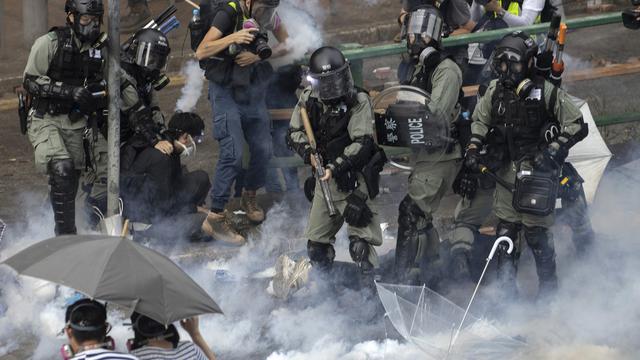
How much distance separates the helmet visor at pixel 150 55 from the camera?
8555 mm

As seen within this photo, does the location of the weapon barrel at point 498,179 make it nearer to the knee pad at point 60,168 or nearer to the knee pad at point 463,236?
the knee pad at point 463,236

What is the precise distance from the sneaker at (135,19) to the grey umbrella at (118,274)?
1007cm

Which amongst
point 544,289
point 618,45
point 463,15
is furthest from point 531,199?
point 618,45

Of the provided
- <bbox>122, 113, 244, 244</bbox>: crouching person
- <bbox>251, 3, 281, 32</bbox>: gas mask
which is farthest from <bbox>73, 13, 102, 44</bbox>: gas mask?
<bbox>251, 3, 281, 32</bbox>: gas mask

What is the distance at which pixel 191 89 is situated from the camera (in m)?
12.0

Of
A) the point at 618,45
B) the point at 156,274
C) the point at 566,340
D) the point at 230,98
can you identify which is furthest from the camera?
the point at 618,45

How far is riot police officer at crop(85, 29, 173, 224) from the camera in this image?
8.58 meters

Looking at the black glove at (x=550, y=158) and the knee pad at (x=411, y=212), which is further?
the knee pad at (x=411, y=212)

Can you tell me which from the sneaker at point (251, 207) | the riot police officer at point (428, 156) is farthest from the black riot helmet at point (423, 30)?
the sneaker at point (251, 207)

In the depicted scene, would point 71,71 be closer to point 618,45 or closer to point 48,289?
point 48,289

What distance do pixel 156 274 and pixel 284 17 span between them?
4.75m

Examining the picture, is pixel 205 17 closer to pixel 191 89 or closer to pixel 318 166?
pixel 318 166

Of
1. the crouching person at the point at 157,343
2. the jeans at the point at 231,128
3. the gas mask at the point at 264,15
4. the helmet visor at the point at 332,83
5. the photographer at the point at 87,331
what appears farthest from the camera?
the jeans at the point at 231,128

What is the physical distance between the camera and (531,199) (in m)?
7.88
